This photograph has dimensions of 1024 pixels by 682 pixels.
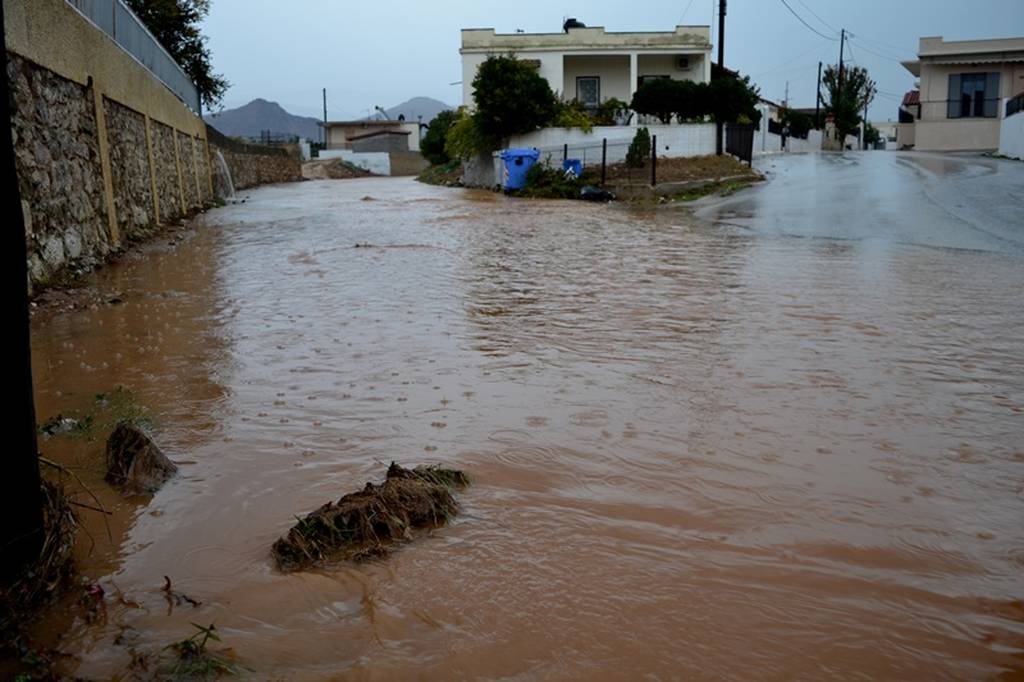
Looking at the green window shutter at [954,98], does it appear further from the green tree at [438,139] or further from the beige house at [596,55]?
the green tree at [438,139]

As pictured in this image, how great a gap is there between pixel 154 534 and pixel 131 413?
192 centimetres

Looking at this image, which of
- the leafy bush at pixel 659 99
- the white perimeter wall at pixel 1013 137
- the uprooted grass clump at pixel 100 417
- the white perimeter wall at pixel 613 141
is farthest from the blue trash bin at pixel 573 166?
the uprooted grass clump at pixel 100 417

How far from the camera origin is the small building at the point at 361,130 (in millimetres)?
77312

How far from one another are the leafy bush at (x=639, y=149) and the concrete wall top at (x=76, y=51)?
15.8 metres

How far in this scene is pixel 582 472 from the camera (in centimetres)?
455

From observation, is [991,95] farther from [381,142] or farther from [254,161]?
[381,142]

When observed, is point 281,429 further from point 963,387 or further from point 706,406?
point 963,387

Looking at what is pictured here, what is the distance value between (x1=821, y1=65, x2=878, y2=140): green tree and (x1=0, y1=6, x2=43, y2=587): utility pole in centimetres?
6242

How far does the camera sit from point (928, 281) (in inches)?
424

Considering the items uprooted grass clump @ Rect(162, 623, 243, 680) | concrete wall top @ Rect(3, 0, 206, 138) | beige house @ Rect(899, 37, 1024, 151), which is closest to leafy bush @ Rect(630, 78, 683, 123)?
beige house @ Rect(899, 37, 1024, 151)

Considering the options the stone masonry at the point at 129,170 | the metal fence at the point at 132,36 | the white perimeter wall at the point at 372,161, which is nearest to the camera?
the metal fence at the point at 132,36

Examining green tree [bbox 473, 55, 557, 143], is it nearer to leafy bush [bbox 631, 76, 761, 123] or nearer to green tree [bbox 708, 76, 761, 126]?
leafy bush [bbox 631, 76, 761, 123]

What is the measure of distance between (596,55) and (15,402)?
144ft

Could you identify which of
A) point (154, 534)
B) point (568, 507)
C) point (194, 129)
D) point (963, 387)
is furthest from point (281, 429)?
point (194, 129)
